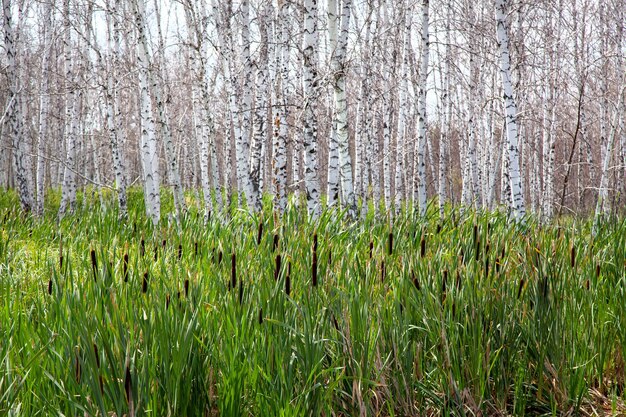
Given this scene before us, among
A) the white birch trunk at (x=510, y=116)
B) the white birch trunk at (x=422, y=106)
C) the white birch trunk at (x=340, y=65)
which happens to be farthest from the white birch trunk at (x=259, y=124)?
the white birch trunk at (x=510, y=116)

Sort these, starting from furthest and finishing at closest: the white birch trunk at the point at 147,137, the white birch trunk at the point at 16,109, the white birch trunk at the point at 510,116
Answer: the white birch trunk at the point at 16,109
the white birch trunk at the point at 147,137
the white birch trunk at the point at 510,116

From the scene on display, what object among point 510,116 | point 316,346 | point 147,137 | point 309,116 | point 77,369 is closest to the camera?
point 77,369

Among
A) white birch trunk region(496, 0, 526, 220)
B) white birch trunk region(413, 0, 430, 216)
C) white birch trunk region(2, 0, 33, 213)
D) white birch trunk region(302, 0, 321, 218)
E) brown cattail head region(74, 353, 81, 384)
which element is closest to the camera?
brown cattail head region(74, 353, 81, 384)

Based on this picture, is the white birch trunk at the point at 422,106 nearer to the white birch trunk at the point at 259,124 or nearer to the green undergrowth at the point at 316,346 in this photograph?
the white birch trunk at the point at 259,124

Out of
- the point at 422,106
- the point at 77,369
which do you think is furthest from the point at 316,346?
the point at 422,106

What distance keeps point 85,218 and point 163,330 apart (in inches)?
239

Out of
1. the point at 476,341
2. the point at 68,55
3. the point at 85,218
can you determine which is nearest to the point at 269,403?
the point at 476,341

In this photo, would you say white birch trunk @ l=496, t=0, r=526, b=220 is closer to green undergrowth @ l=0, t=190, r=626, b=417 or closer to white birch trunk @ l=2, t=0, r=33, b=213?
green undergrowth @ l=0, t=190, r=626, b=417

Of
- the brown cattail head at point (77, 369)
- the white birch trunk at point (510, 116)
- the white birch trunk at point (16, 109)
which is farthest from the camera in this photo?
the white birch trunk at point (16, 109)

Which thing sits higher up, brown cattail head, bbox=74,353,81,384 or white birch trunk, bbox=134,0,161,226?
white birch trunk, bbox=134,0,161,226

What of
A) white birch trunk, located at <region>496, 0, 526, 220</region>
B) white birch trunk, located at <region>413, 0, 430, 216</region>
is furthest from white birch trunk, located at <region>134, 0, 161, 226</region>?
white birch trunk, located at <region>496, 0, 526, 220</region>

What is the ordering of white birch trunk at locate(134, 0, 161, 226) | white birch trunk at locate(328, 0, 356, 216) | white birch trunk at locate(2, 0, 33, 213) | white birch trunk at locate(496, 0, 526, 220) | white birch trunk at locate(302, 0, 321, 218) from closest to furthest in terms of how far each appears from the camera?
1. white birch trunk at locate(302, 0, 321, 218)
2. white birch trunk at locate(328, 0, 356, 216)
3. white birch trunk at locate(496, 0, 526, 220)
4. white birch trunk at locate(134, 0, 161, 226)
5. white birch trunk at locate(2, 0, 33, 213)

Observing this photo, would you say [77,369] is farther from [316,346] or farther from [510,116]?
[510,116]

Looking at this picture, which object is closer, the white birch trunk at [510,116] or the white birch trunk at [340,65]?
the white birch trunk at [340,65]
